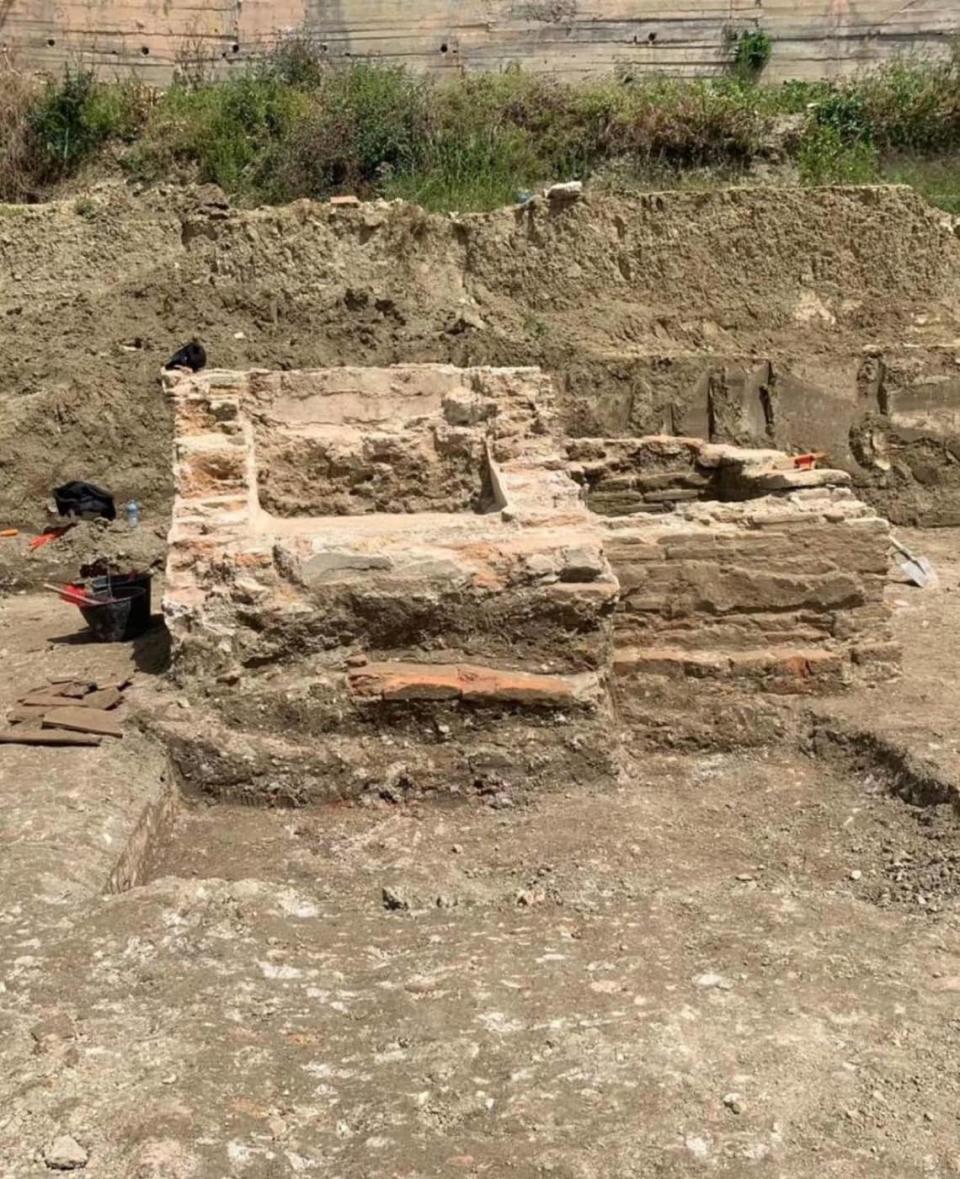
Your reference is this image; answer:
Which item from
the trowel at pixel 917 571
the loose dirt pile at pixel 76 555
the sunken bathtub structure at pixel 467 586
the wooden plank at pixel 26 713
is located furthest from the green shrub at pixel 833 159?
the wooden plank at pixel 26 713

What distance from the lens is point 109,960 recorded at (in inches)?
116

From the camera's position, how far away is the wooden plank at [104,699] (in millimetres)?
4461

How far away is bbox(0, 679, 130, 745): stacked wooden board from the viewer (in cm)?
427

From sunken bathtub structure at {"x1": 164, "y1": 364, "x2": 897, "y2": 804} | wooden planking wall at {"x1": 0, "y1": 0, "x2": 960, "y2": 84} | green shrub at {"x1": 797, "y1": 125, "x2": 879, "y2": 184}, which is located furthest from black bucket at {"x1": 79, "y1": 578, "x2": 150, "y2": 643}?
wooden planking wall at {"x1": 0, "y1": 0, "x2": 960, "y2": 84}

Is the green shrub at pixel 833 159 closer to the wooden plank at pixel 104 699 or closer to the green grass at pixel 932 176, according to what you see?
the green grass at pixel 932 176

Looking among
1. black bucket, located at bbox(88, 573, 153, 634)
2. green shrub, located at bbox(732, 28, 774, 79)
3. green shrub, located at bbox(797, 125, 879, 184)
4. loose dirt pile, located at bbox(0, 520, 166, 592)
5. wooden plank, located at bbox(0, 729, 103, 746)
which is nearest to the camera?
wooden plank, located at bbox(0, 729, 103, 746)

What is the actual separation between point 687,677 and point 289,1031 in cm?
260

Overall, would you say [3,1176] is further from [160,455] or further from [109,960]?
[160,455]

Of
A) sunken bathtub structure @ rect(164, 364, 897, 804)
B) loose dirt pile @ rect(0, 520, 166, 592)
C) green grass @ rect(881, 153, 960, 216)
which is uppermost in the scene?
green grass @ rect(881, 153, 960, 216)

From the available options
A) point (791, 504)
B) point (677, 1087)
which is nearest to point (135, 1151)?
point (677, 1087)

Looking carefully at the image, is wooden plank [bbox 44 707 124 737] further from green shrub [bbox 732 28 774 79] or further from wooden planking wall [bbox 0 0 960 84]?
green shrub [bbox 732 28 774 79]

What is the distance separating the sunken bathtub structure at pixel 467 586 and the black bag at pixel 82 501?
268cm

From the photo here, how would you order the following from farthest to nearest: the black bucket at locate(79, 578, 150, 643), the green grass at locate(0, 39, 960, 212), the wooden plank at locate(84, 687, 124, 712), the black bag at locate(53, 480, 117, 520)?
1. the green grass at locate(0, 39, 960, 212)
2. the black bag at locate(53, 480, 117, 520)
3. the black bucket at locate(79, 578, 150, 643)
4. the wooden plank at locate(84, 687, 124, 712)

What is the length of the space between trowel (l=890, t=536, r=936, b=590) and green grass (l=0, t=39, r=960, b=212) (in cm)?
494
